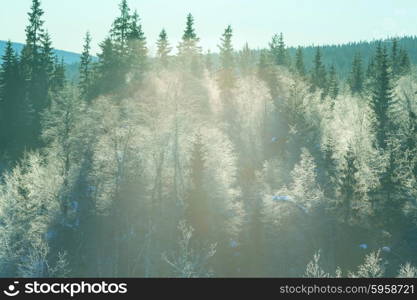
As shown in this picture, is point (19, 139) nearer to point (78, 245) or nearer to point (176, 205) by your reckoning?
point (78, 245)

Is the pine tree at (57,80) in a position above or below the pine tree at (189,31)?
Result: below

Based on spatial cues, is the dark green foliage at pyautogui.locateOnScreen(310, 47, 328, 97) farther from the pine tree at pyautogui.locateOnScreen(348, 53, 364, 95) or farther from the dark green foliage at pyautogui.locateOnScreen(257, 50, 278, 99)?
the dark green foliage at pyautogui.locateOnScreen(257, 50, 278, 99)

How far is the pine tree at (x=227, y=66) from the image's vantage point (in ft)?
235

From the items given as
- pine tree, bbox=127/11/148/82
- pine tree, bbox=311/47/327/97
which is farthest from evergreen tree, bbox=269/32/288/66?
pine tree, bbox=127/11/148/82

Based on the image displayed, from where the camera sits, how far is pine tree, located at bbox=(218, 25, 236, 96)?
71625 millimetres

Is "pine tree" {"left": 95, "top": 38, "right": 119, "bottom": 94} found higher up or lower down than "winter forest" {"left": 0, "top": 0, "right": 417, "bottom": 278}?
higher up

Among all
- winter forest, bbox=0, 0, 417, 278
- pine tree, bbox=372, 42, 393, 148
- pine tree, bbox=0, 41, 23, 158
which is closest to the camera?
winter forest, bbox=0, 0, 417, 278

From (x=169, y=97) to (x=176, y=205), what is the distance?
13.0m

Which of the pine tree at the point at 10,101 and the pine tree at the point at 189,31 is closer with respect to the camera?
the pine tree at the point at 10,101

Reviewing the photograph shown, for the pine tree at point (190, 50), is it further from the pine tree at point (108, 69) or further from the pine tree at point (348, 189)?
the pine tree at point (348, 189)

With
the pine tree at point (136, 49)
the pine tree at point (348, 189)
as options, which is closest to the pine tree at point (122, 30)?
the pine tree at point (136, 49)

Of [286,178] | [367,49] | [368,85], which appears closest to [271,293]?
[286,178]

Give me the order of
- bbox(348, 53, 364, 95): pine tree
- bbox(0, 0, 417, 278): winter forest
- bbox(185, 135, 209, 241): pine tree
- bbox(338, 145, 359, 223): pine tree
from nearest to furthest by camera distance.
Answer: bbox(0, 0, 417, 278): winter forest → bbox(185, 135, 209, 241): pine tree → bbox(338, 145, 359, 223): pine tree → bbox(348, 53, 364, 95): pine tree

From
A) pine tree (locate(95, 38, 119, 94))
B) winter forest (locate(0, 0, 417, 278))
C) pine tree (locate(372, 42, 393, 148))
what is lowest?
winter forest (locate(0, 0, 417, 278))
